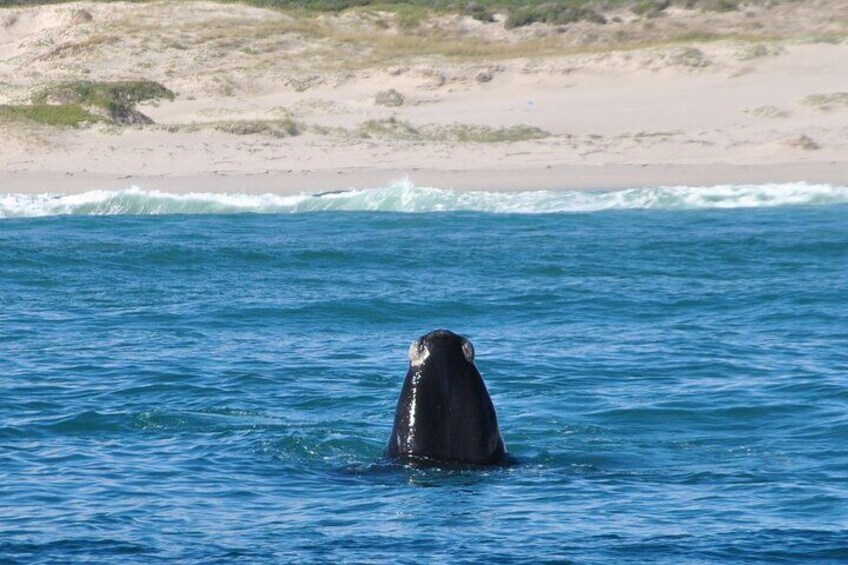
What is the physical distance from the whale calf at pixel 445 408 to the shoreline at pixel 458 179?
15373 mm

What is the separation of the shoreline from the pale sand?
2.4 inches

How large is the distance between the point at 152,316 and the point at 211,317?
0.59 meters

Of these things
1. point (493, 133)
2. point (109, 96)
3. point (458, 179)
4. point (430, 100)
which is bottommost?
point (458, 179)

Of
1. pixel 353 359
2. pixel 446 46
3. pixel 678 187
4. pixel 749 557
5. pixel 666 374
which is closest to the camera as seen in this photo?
pixel 749 557

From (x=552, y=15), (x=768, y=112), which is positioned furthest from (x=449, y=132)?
(x=552, y=15)

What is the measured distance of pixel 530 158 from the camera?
86.8 ft

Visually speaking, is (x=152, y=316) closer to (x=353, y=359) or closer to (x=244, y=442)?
(x=353, y=359)

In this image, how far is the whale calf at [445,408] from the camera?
8.30 meters

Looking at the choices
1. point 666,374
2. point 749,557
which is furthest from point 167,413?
point 749,557

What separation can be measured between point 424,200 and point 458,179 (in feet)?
6.98

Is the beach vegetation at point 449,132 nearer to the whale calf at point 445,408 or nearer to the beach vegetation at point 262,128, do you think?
the beach vegetation at point 262,128

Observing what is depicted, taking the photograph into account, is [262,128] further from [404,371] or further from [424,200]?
[404,371]

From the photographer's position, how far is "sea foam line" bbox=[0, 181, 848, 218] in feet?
73.1

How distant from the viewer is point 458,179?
24812 mm
